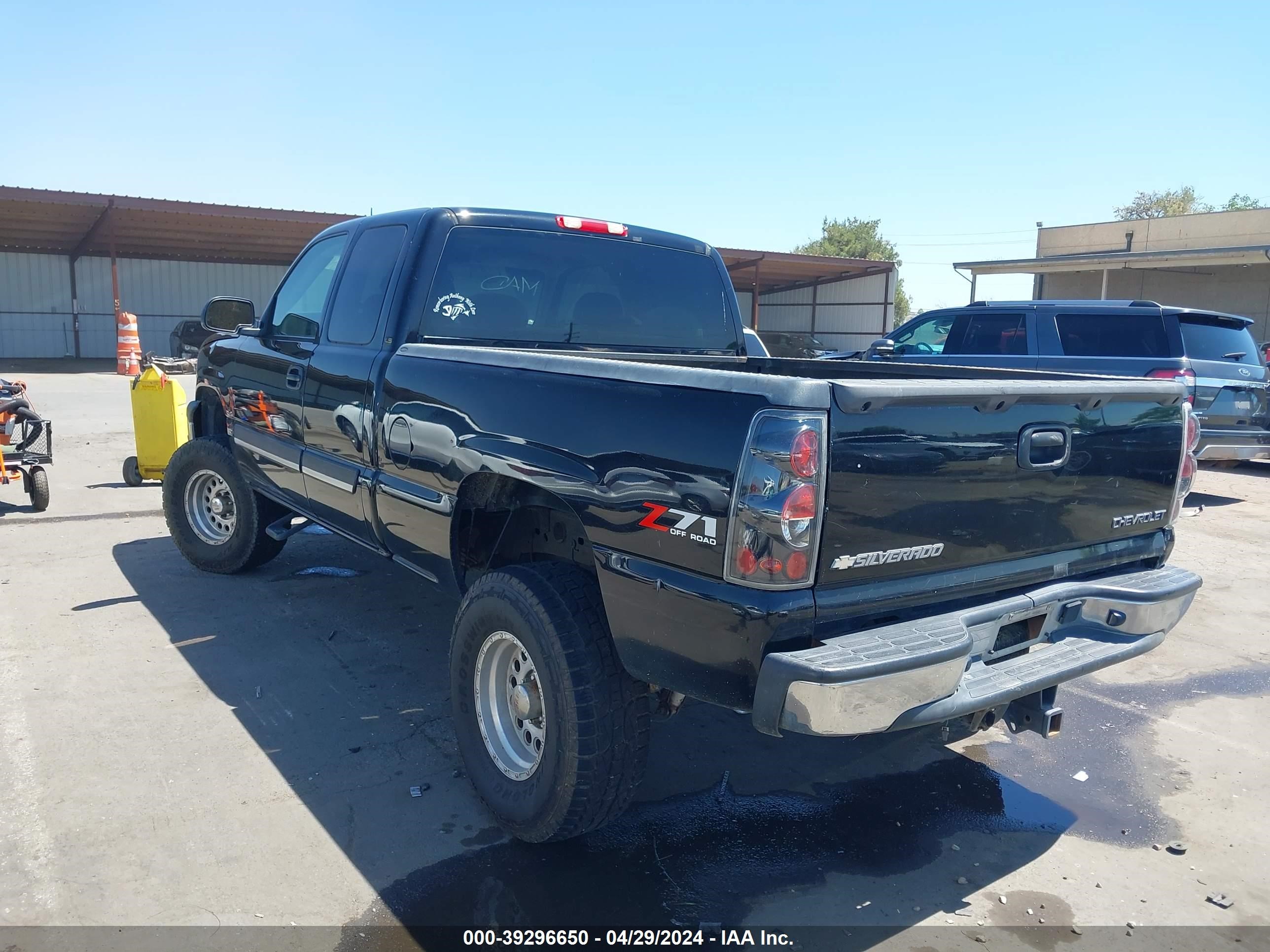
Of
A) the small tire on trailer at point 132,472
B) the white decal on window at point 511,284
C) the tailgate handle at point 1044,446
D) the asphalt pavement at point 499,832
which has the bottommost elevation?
the asphalt pavement at point 499,832

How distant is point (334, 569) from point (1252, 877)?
209 inches

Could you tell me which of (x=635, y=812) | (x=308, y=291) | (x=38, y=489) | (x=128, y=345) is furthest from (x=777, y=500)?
(x=128, y=345)

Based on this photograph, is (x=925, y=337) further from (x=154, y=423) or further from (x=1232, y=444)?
(x=154, y=423)

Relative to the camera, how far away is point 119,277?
1256 inches

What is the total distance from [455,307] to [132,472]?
6.39m

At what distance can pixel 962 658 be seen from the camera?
253 centimetres

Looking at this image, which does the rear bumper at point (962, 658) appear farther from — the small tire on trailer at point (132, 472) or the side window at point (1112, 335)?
the small tire on trailer at point (132, 472)

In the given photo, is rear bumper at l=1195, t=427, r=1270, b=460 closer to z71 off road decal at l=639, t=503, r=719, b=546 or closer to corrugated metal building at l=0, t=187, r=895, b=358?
z71 off road decal at l=639, t=503, r=719, b=546

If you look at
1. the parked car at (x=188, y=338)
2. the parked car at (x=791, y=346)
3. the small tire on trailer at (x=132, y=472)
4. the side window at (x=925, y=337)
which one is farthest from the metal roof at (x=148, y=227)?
the side window at (x=925, y=337)

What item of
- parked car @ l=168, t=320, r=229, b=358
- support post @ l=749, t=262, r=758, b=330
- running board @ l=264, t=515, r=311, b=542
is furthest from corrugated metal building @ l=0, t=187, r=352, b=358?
running board @ l=264, t=515, r=311, b=542

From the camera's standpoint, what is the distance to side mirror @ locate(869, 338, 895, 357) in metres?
9.73

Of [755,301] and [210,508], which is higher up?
[755,301]

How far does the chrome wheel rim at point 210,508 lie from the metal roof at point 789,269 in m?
25.5

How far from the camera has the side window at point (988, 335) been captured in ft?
34.0
